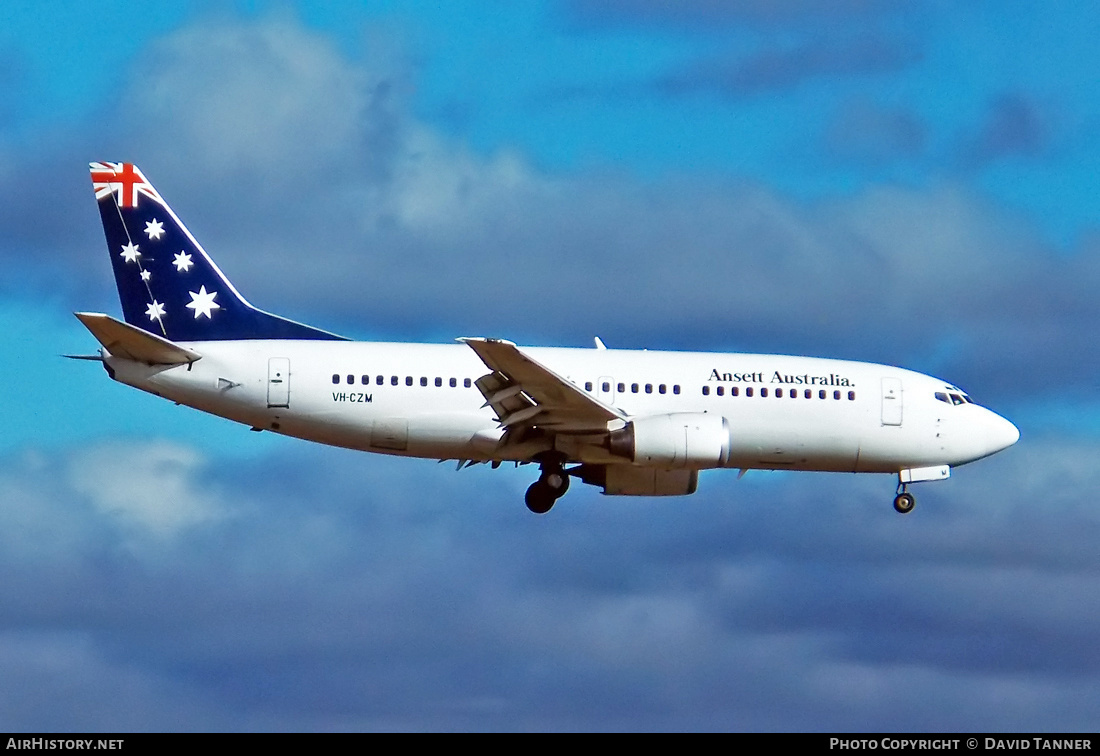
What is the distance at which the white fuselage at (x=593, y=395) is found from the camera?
145 feet

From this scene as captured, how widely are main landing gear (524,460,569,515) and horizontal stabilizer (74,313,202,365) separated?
9331mm

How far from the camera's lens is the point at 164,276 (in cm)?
4606

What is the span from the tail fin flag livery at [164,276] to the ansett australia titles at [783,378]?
10.4 metres

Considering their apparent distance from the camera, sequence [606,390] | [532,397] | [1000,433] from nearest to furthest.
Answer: [532,397], [606,390], [1000,433]

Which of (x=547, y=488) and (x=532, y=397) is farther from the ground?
(x=532, y=397)

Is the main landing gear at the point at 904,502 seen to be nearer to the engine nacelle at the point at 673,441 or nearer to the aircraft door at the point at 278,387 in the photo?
the engine nacelle at the point at 673,441

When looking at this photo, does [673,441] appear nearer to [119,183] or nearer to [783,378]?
[783,378]

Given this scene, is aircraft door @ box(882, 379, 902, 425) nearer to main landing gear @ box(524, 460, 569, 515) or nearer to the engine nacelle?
the engine nacelle

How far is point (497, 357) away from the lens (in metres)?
42.2

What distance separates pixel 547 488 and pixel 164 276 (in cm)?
1154

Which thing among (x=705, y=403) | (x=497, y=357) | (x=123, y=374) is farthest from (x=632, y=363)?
(x=123, y=374)

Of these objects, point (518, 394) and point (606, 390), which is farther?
point (606, 390)

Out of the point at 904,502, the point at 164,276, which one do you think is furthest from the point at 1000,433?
the point at 164,276
